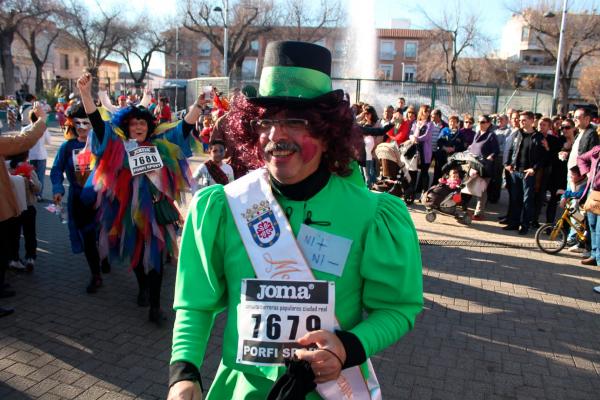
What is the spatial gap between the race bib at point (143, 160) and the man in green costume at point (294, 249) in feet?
9.78

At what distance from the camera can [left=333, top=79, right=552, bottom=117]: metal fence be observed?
1609 centimetres

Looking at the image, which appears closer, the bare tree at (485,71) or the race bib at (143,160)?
the race bib at (143,160)

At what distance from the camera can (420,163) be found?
10.8 m

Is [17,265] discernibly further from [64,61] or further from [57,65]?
[64,61]

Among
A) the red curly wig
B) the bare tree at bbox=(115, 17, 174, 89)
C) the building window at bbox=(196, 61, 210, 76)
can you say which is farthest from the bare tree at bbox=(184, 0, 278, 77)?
the red curly wig

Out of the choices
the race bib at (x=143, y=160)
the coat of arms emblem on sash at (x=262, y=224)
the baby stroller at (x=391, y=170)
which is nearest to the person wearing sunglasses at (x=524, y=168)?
the baby stroller at (x=391, y=170)

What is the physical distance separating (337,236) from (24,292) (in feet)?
15.6

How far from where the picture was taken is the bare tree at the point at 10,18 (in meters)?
32.0

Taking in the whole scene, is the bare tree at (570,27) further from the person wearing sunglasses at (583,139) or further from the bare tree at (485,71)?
the person wearing sunglasses at (583,139)

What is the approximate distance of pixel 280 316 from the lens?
67.5 inches

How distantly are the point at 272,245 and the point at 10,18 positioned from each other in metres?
37.2

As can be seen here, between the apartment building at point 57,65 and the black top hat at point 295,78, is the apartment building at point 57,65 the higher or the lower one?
the higher one

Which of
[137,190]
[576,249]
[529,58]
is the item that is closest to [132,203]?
[137,190]

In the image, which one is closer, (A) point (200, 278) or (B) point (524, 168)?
(A) point (200, 278)
